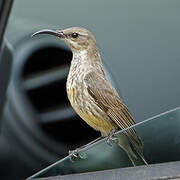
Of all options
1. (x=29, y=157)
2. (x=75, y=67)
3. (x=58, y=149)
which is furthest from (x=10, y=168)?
(x=75, y=67)

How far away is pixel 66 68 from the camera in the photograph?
1984 mm

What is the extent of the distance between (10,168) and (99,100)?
2.92ft

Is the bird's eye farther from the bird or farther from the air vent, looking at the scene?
the air vent

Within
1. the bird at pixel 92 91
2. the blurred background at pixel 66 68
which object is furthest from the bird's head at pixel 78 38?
the blurred background at pixel 66 68

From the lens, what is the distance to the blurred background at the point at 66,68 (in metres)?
1.65

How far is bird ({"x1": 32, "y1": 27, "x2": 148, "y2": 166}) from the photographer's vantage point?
1572mm

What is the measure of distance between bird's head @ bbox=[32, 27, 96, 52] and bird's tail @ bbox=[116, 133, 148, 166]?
283 millimetres

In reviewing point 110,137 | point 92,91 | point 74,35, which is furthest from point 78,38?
point 110,137

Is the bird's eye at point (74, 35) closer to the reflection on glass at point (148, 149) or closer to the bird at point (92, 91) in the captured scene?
the bird at point (92, 91)

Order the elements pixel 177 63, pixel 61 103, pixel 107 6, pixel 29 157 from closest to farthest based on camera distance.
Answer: pixel 177 63 < pixel 107 6 < pixel 61 103 < pixel 29 157

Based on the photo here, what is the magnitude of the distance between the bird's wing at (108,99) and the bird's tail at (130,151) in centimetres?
4

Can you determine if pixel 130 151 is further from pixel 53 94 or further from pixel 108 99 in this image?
pixel 53 94

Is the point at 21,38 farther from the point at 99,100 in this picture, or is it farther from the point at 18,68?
the point at 99,100

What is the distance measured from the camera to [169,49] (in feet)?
5.35
